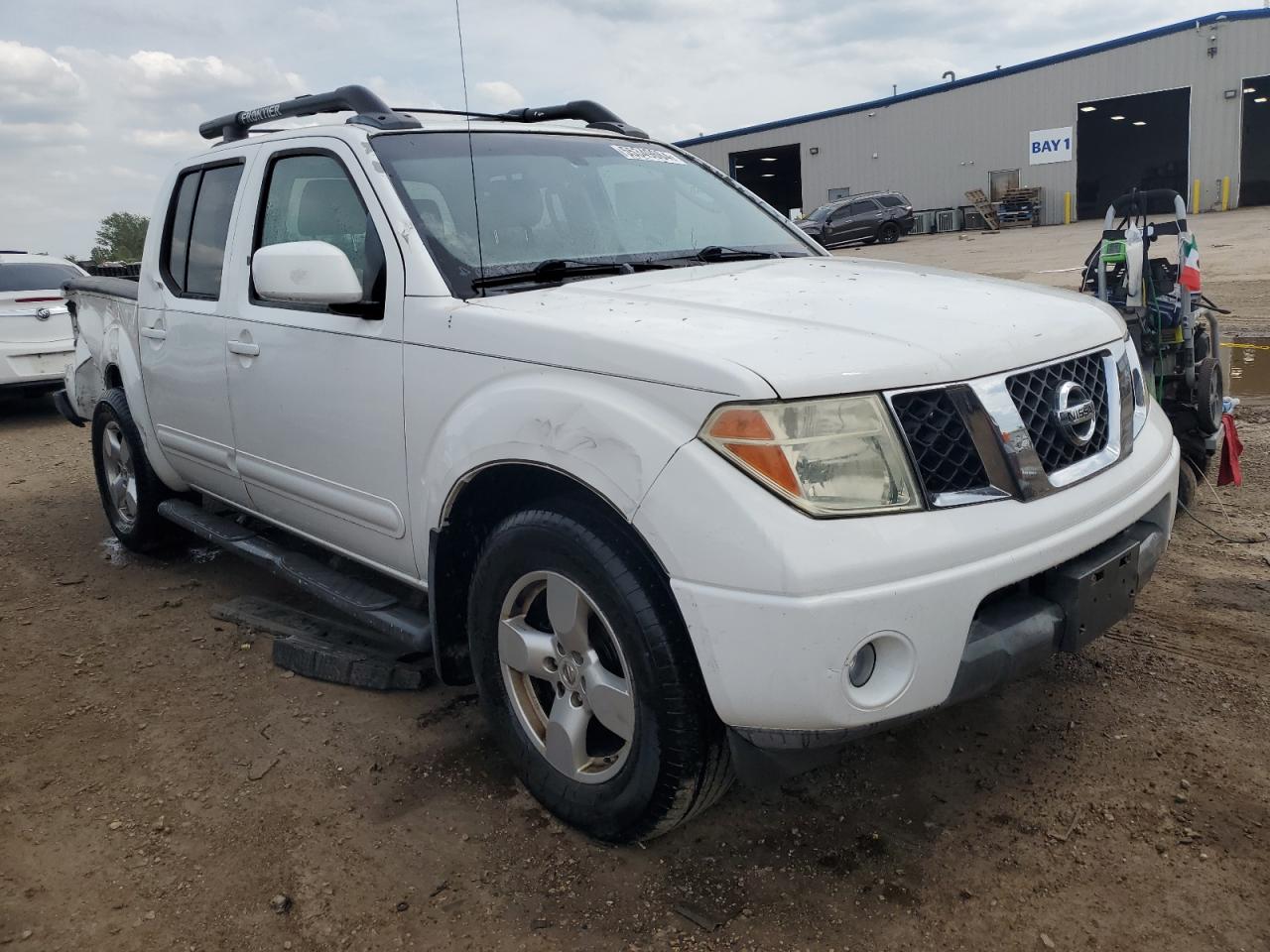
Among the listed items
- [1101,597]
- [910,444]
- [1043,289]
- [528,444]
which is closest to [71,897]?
[528,444]

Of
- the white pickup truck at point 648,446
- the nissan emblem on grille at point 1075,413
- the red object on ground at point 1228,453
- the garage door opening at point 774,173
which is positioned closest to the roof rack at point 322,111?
the white pickup truck at point 648,446

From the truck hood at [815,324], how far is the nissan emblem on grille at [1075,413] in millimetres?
92

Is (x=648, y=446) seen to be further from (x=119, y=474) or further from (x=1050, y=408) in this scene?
(x=119, y=474)

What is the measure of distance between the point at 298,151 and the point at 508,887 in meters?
2.50

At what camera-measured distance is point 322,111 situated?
3816 mm

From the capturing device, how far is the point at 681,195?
374 cm

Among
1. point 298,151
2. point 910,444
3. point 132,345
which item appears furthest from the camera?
point 132,345

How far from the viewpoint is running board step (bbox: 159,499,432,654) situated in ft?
10.4

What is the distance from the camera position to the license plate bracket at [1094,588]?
2.33m

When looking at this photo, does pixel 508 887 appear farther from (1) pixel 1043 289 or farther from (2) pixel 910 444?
(1) pixel 1043 289

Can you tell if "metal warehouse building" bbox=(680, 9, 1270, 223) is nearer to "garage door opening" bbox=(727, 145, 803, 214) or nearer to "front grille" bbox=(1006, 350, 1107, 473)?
"garage door opening" bbox=(727, 145, 803, 214)

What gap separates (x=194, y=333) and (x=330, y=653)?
1.39 metres

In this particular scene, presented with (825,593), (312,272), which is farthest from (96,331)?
(825,593)

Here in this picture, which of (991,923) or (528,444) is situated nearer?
(991,923)
